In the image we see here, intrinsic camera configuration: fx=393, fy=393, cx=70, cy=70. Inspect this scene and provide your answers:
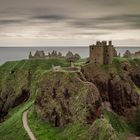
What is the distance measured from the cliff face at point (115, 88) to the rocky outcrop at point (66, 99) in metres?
19.7

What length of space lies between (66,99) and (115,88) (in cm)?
3736

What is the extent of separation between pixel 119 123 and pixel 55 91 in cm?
3112

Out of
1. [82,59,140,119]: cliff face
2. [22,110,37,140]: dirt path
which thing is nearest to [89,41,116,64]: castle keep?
[82,59,140,119]: cliff face

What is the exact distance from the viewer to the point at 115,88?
176 metres

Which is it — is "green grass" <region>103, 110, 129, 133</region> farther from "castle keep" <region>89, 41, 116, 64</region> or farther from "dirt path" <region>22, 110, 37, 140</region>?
"dirt path" <region>22, 110, 37, 140</region>

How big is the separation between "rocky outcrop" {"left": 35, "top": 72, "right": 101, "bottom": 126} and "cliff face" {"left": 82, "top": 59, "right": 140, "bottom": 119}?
64.7 feet

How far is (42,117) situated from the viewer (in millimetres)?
149500

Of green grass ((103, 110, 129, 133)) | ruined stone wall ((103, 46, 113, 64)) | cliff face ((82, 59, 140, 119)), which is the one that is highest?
ruined stone wall ((103, 46, 113, 64))

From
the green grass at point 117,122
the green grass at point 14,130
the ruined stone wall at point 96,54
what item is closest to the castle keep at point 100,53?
the ruined stone wall at point 96,54

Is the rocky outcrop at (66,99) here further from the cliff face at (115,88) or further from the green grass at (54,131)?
the cliff face at (115,88)

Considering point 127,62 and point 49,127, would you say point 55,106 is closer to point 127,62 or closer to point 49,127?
point 49,127

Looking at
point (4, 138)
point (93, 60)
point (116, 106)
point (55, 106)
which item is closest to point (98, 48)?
point (93, 60)

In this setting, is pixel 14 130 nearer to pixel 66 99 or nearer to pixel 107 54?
pixel 66 99

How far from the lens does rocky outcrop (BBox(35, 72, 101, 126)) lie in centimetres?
13925
